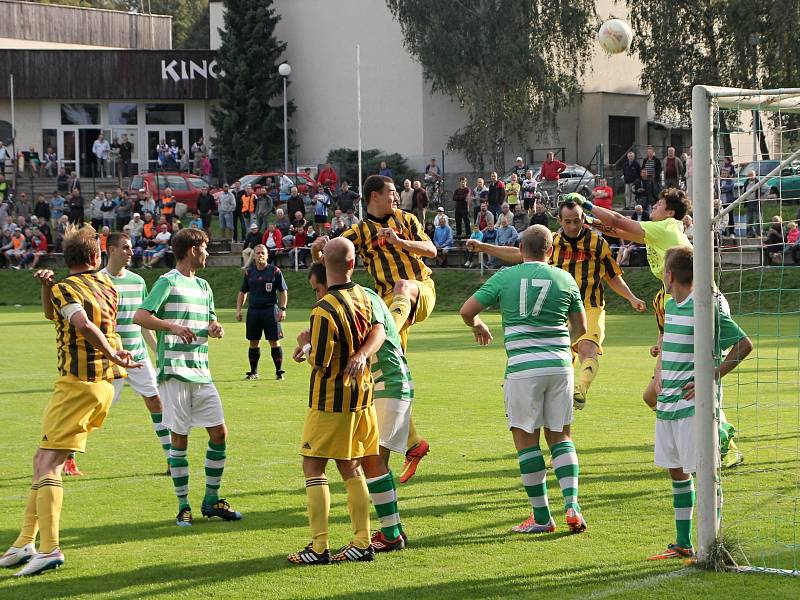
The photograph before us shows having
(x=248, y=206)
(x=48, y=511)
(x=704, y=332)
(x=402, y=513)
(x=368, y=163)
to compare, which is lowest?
(x=402, y=513)

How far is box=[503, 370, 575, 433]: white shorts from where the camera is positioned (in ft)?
23.9

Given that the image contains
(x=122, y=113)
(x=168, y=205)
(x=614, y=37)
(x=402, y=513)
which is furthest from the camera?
(x=122, y=113)

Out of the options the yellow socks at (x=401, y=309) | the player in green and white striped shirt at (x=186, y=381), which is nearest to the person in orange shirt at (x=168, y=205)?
the yellow socks at (x=401, y=309)

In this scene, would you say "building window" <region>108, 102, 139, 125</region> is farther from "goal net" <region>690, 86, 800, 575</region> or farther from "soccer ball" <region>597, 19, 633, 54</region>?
"goal net" <region>690, 86, 800, 575</region>

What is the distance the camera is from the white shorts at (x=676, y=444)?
662cm

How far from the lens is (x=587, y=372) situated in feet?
33.0

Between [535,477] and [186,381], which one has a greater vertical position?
[186,381]

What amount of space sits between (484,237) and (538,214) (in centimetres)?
289

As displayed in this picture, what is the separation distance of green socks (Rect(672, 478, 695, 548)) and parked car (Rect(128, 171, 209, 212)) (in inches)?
1379

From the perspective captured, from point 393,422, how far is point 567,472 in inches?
48.5

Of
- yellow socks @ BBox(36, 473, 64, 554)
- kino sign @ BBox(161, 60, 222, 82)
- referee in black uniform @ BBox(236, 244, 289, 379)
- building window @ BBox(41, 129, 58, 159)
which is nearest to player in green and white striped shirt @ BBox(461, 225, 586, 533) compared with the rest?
yellow socks @ BBox(36, 473, 64, 554)

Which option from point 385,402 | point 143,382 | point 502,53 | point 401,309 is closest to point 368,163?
point 502,53

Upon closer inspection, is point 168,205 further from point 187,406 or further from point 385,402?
point 385,402

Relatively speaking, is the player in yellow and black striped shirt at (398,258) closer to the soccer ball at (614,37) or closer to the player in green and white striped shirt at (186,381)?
the player in green and white striped shirt at (186,381)
